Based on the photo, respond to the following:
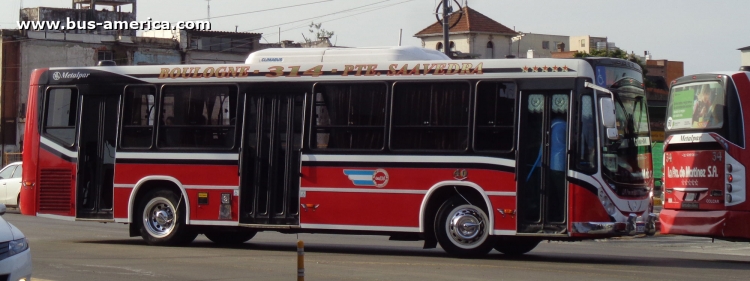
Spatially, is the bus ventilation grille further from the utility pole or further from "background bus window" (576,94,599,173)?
the utility pole

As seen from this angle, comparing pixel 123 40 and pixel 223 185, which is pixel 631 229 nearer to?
pixel 223 185

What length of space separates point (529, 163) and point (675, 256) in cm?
407

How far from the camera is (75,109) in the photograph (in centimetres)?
1675

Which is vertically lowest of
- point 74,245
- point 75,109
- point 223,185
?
point 74,245

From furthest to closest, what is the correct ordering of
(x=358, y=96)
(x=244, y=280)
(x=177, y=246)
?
(x=177, y=246)
(x=358, y=96)
(x=244, y=280)

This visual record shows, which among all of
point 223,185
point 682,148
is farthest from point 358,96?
point 682,148

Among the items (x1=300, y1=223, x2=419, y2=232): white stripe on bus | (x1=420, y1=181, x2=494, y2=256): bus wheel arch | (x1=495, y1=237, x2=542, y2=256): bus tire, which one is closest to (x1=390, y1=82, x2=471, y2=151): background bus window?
(x1=420, y1=181, x2=494, y2=256): bus wheel arch

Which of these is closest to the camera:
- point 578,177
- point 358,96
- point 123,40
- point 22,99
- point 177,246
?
point 578,177

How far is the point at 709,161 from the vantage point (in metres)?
14.8

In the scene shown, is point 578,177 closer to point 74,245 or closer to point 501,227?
point 501,227

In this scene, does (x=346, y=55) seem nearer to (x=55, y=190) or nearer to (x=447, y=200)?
(x=447, y=200)

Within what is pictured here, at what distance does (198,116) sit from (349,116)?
2.64 m

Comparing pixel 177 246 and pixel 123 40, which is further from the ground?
pixel 123 40

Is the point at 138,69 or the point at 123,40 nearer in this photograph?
the point at 138,69
